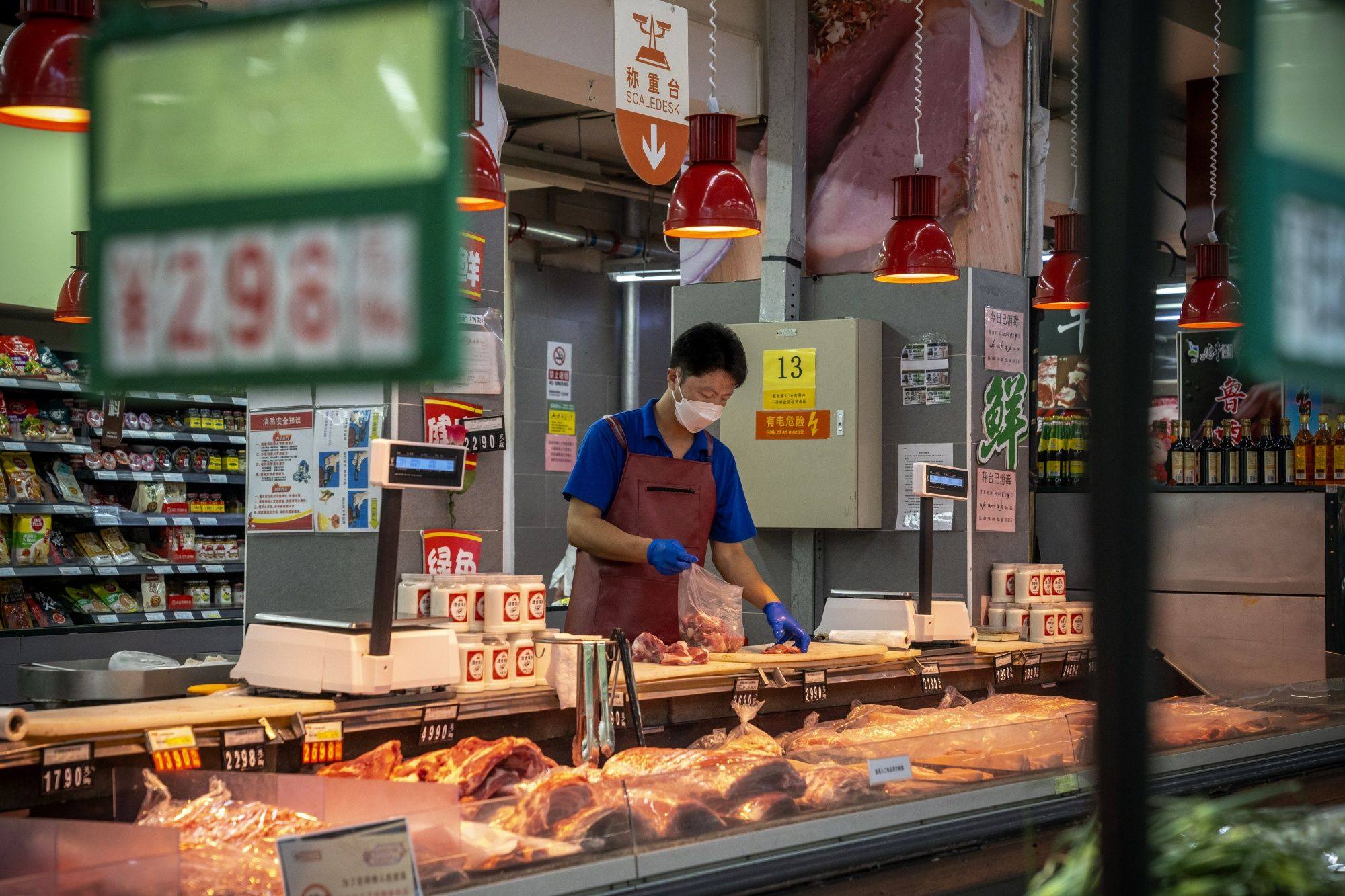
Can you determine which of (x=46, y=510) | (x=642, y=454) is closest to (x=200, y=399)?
(x=46, y=510)

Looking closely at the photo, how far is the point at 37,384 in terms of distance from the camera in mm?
7930

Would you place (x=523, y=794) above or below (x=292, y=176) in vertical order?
below

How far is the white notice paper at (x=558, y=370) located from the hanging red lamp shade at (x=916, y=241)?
287 inches

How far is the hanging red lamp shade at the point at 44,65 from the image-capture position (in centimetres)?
324

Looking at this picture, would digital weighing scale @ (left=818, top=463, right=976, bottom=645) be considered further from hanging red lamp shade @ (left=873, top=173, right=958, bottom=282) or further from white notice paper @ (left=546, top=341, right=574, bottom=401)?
white notice paper @ (left=546, top=341, right=574, bottom=401)

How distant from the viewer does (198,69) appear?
1.59m

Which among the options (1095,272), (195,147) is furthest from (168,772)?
(1095,272)

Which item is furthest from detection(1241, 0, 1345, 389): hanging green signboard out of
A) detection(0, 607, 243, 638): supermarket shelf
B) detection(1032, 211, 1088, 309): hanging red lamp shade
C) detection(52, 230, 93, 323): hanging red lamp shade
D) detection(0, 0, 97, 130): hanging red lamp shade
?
detection(0, 607, 243, 638): supermarket shelf

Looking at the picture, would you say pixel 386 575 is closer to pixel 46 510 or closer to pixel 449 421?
pixel 449 421

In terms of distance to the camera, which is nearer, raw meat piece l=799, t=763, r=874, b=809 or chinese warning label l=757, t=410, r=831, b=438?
raw meat piece l=799, t=763, r=874, b=809

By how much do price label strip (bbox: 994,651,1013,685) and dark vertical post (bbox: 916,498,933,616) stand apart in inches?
12.4

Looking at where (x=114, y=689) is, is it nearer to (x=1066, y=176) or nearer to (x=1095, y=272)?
(x=1095, y=272)

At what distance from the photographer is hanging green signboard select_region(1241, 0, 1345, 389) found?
1.13 m

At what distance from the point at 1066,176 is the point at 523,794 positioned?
28.6ft
